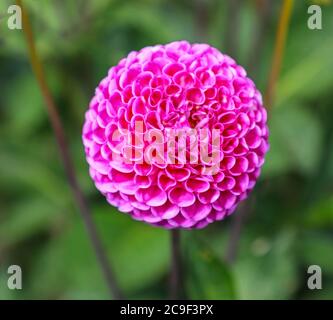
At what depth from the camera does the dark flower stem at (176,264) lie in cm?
84

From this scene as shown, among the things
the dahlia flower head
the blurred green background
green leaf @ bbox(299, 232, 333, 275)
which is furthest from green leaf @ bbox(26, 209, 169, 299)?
the dahlia flower head

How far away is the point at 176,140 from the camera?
73 cm

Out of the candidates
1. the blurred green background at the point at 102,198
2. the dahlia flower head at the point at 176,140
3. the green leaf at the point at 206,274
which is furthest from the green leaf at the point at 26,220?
the dahlia flower head at the point at 176,140

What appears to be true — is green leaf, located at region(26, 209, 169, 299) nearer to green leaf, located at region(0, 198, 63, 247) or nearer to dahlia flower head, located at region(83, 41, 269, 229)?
green leaf, located at region(0, 198, 63, 247)

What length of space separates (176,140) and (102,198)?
755 millimetres

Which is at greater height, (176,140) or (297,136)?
(297,136)

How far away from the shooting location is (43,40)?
48.6 inches

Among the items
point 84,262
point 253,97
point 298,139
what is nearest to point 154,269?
point 84,262

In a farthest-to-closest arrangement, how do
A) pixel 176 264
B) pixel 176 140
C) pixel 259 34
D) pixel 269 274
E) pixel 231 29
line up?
pixel 231 29
pixel 259 34
pixel 269 274
pixel 176 264
pixel 176 140

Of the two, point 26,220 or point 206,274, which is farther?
point 26,220

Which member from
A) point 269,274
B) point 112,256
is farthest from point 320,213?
point 112,256

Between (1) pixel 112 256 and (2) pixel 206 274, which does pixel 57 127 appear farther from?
(1) pixel 112 256

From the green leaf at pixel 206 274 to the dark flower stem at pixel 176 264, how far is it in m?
0.02

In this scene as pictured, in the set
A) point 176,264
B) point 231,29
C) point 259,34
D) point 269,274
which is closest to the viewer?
point 176,264
